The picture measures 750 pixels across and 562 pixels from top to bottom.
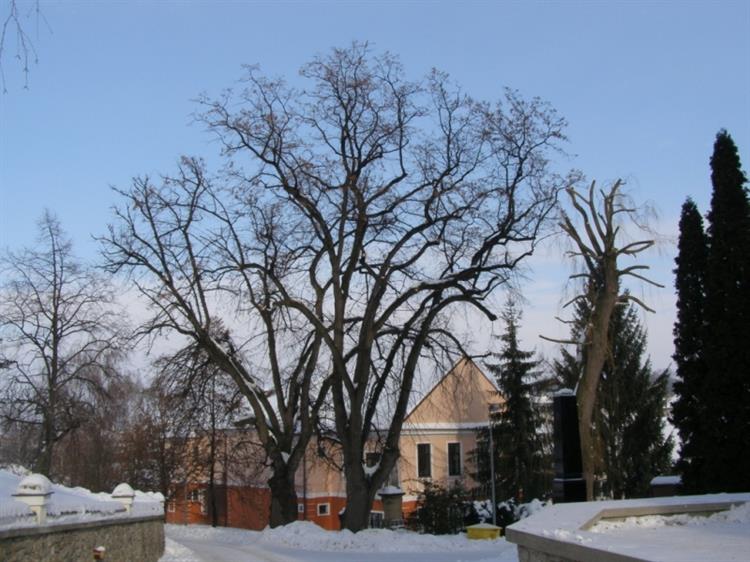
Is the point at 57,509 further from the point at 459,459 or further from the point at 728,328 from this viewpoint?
the point at 459,459

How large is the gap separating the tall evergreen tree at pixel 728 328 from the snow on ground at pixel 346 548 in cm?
555

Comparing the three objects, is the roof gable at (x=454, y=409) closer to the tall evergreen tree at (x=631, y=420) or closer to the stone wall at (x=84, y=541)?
the tall evergreen tree at (x=631, y=420)

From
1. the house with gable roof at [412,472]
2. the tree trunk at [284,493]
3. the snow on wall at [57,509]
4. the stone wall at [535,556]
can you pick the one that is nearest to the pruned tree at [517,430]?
the house with gable roof at [412,472]

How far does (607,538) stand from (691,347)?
1520 centimetres

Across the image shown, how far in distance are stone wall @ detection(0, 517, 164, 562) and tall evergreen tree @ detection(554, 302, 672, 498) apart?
715 inches

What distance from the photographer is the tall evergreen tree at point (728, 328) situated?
1886 centimetres

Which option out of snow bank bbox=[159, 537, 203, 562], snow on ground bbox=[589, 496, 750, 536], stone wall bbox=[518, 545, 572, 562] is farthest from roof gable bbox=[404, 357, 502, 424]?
stone wall bbox=[518, 545, 572, 562]

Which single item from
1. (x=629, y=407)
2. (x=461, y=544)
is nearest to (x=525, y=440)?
(x=629, y=407)

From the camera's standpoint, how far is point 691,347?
2077 cm

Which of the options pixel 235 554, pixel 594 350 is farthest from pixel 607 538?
pixel 235 554

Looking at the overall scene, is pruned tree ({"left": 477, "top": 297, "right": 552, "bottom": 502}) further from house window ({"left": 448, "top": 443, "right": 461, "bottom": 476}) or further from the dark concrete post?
the dark concrete post

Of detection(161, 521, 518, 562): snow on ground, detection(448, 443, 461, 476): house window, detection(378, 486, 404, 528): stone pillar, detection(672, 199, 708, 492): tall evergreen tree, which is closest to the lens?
detection(161, 521, 518, 562): snow on ground

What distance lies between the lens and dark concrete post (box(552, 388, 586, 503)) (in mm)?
15062

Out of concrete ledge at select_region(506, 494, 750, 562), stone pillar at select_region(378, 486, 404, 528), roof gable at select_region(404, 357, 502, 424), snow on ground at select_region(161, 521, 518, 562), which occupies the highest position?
roof gable at select_region(404, 357, 502, 424)
